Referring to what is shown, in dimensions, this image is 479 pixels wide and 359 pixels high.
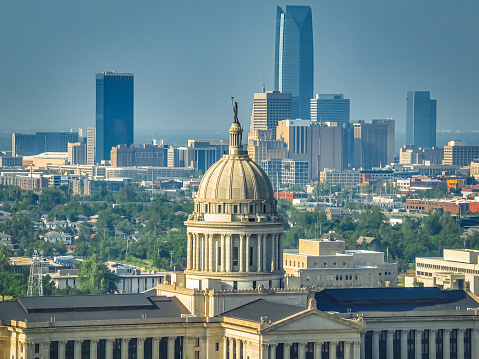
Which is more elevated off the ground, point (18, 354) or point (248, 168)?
point (248, 168)

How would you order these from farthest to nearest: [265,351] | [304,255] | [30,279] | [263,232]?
[304,255] → [30,279] → [263,232] → [265,351]

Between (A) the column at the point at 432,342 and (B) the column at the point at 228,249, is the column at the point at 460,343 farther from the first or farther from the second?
(B) the column at the point at 228,249

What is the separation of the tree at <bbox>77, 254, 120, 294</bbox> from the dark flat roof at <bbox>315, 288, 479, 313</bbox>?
46.1m

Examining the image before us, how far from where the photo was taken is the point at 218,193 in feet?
405

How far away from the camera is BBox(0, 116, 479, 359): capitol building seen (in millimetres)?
115062

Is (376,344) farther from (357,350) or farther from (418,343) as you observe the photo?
(357,350)

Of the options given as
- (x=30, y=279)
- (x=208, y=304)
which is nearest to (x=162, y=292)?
(x=208, y=304)

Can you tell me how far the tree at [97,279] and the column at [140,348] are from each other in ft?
176

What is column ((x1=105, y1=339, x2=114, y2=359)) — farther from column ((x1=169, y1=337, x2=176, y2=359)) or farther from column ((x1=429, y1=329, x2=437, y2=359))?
column ((x1=429, y1=329, x2=437, y2=359))

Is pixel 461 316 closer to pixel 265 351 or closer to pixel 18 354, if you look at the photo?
pixel 265 351

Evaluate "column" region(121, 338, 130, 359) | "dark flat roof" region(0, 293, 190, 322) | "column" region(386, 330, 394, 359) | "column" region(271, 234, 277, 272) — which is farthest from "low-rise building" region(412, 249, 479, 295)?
"column" region(121, 338, 130, 359)

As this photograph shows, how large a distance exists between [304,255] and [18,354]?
2433 inches

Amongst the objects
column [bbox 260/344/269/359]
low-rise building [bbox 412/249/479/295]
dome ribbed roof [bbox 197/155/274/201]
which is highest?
dome ribbed roof [bbox 197/155/274/201]

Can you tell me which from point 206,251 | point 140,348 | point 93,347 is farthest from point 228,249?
point 93,347
